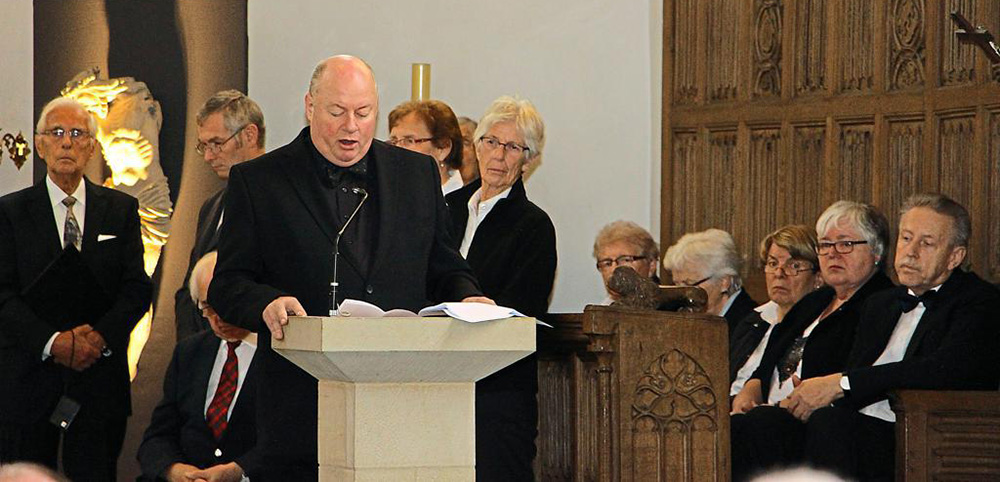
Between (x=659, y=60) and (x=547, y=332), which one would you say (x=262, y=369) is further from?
(x=659, y=60)

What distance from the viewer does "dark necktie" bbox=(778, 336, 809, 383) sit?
22.4ft

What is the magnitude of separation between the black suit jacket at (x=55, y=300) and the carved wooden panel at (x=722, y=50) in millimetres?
Answer: 2866

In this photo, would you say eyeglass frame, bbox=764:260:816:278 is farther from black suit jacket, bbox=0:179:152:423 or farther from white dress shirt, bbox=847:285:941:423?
black suit jacket, bbox=0:179:152:423

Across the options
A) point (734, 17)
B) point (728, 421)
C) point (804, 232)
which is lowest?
point (728, 421)

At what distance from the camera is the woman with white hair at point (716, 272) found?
7352mm

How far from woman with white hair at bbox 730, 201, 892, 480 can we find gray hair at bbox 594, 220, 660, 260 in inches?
27.5

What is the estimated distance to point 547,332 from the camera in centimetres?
649

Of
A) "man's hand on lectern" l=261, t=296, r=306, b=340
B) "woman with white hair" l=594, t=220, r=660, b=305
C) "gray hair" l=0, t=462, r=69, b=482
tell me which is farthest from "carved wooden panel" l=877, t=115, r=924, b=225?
"gray hair" l=0, t=462, r=69, b=482

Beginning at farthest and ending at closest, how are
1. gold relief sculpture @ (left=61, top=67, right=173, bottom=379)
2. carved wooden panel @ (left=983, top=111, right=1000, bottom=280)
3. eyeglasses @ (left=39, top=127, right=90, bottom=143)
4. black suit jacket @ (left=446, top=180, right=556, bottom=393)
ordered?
gold relief sculpture @ (left=61, top=67, right=173, bottom=379)
eyeglasses @ (left=39, top=127, right=90, bottom=143)
carved wooden panel @ (left=983, top=111, right=1000, bottom=280)
black suit jacket @ (left=446, top=180, right=556, bottom=393)

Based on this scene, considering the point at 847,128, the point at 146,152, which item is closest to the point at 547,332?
the point at 847,128

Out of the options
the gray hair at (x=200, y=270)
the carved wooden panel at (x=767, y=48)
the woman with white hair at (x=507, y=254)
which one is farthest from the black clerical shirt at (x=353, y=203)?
the carved wooden panel at (x=767, y=48)

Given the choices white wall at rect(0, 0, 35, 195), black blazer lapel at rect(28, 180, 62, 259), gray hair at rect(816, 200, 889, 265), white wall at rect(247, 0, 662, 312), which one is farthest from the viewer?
white wall at rect(0, 0, 35, 195)

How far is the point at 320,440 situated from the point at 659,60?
476 cm

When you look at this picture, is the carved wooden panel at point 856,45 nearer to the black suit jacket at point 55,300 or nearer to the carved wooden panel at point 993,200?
the carved wooden panel at point 993,200
